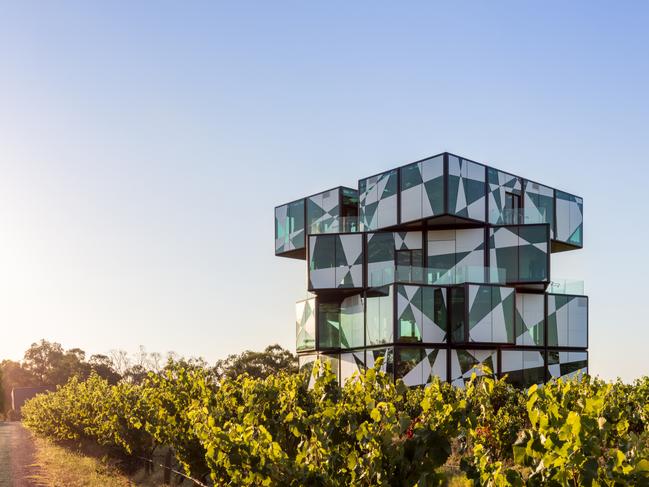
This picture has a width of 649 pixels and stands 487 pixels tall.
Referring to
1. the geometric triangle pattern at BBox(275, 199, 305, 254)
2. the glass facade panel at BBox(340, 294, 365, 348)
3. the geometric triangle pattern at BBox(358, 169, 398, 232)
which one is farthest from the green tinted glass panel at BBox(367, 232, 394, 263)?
the geometric triangle pattern at BBox(275, 199, 305, 254)

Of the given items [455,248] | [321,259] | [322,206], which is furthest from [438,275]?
[322,206]

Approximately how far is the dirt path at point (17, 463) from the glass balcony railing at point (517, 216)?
72.1 ft

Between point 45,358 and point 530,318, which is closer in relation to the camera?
point 530,318

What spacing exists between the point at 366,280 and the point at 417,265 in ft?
8.76

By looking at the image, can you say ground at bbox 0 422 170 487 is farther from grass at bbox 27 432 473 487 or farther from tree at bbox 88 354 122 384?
tree at bbox 88 354 122 384

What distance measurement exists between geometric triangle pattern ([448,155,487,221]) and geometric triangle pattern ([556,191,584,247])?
5739mm

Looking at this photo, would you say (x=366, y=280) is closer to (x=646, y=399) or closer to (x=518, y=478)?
(x=646, y=399)

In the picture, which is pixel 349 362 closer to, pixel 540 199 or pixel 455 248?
pixel 455 248

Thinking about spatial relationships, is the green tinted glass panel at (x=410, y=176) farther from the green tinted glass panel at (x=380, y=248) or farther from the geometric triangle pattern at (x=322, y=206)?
the geometric triangle pattern at (x=322, y=206)

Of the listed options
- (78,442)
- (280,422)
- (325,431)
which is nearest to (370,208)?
(78,442)

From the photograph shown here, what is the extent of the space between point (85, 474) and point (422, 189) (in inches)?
748

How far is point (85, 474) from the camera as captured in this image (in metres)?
19.3

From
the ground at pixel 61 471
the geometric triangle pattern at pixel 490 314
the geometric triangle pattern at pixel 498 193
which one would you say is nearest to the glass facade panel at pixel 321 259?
the geometric triangle pattern at pixel 490 314

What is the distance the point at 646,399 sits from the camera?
17.0 meters
